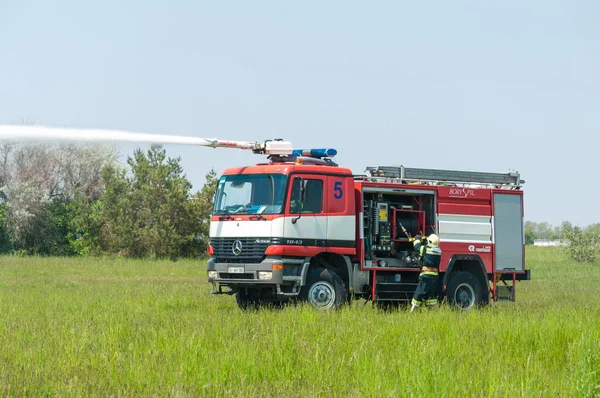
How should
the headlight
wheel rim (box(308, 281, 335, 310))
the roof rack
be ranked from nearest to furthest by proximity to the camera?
the headlight < wheel rim (box(308, 281, 335, 310)) < the roof rack

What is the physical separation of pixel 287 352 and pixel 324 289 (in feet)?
20.6

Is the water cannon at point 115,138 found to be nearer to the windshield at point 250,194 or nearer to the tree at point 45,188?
the windshield at point 250,194

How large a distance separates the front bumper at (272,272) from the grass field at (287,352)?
0.76 meters

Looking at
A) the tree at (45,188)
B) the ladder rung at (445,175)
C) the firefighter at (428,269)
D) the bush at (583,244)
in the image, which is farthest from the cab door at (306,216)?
the bush at (583,244)

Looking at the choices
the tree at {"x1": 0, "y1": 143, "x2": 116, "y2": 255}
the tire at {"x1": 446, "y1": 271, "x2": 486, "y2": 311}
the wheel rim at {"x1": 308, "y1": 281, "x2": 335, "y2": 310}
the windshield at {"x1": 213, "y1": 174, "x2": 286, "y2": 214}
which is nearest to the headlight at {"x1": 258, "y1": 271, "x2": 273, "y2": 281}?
the wheel rim at {"x1": 308, "y1": 281, "x2": 335, "y2": 310}

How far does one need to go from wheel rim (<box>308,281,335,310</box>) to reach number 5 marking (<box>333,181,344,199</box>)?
5.42ft

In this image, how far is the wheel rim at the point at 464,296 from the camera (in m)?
17.7

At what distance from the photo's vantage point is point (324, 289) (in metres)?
15.6

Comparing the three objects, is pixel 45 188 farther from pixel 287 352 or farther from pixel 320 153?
pixel 287 352

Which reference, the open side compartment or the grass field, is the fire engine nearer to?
the open side compartment

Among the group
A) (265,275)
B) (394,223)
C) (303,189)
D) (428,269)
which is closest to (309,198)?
(303,189)

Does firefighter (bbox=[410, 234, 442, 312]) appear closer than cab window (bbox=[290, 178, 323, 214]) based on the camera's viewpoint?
No

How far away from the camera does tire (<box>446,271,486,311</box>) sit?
17.5m

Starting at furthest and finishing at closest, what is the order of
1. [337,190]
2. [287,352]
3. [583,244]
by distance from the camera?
[583,244] → [337,190] → [287,352]
